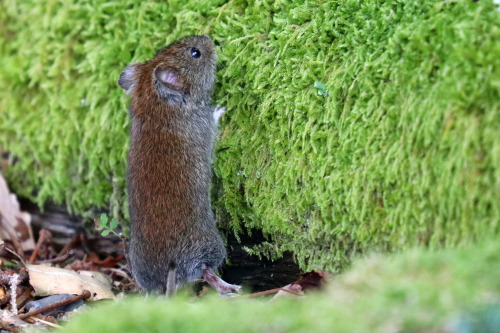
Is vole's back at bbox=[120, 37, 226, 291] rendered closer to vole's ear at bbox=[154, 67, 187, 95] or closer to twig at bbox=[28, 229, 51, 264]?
vole's ear at bbox=[154, 67, 187, 95]

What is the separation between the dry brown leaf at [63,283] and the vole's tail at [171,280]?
0.59 meters

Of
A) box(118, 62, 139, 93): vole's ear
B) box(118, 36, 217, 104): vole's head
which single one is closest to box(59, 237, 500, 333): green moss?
box(118, 36, 217, 104): vole's head

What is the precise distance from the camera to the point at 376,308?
1.95 metres

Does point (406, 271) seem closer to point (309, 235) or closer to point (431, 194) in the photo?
point (431, 194)

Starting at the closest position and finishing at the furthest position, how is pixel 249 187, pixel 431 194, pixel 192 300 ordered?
pixel 431 194, pixel 192 300, pixel 249 187

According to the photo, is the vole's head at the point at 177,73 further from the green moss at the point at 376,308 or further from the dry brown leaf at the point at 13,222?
the green moss at the point at 376,308

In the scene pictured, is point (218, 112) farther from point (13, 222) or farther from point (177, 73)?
point (13, 222)

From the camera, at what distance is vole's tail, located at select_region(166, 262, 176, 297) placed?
3693 millimetres

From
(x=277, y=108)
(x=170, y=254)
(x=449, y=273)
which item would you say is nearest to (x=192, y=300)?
(x=170, y=254)

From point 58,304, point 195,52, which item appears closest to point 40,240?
point 58,304

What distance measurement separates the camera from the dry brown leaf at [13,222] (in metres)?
5.23

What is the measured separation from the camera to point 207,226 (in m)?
4.03

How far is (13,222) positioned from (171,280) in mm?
2360

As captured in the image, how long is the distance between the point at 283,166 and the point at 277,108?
15.1 inches
